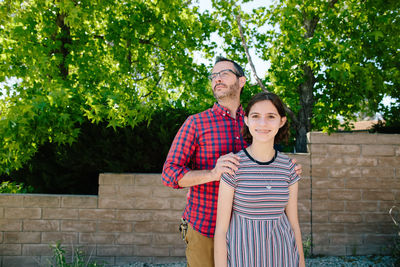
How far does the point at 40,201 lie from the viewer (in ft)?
14.3

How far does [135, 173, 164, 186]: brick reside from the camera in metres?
4.40

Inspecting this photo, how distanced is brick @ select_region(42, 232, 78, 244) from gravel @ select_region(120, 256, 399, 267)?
0.81 m

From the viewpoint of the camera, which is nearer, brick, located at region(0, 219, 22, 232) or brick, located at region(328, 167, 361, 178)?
brick, located at region(0, 219, 22, 232)

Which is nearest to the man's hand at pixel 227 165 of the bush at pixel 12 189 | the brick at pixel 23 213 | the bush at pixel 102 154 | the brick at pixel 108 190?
the bush at pixel 102 154

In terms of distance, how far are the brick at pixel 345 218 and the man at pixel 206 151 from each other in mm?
3050

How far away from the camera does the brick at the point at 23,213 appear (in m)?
4.34

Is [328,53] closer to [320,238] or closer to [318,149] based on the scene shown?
[318,149]

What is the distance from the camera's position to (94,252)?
430cm

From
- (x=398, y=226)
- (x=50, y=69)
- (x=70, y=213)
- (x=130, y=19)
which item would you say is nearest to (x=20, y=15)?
(x=50, y=69)

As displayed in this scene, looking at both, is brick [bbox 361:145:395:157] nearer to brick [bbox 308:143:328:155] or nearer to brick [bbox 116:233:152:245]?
brick [bbox 308:143:328:155]

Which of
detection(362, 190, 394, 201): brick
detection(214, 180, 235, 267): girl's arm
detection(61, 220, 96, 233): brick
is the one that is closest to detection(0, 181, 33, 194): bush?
detection(61, 220, 96, 233): brick

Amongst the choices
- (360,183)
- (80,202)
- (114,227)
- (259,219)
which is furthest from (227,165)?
(360,183)

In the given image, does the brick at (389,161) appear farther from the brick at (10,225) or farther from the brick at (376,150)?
the brick at (10,225)

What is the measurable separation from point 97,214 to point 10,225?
3.92 feet
